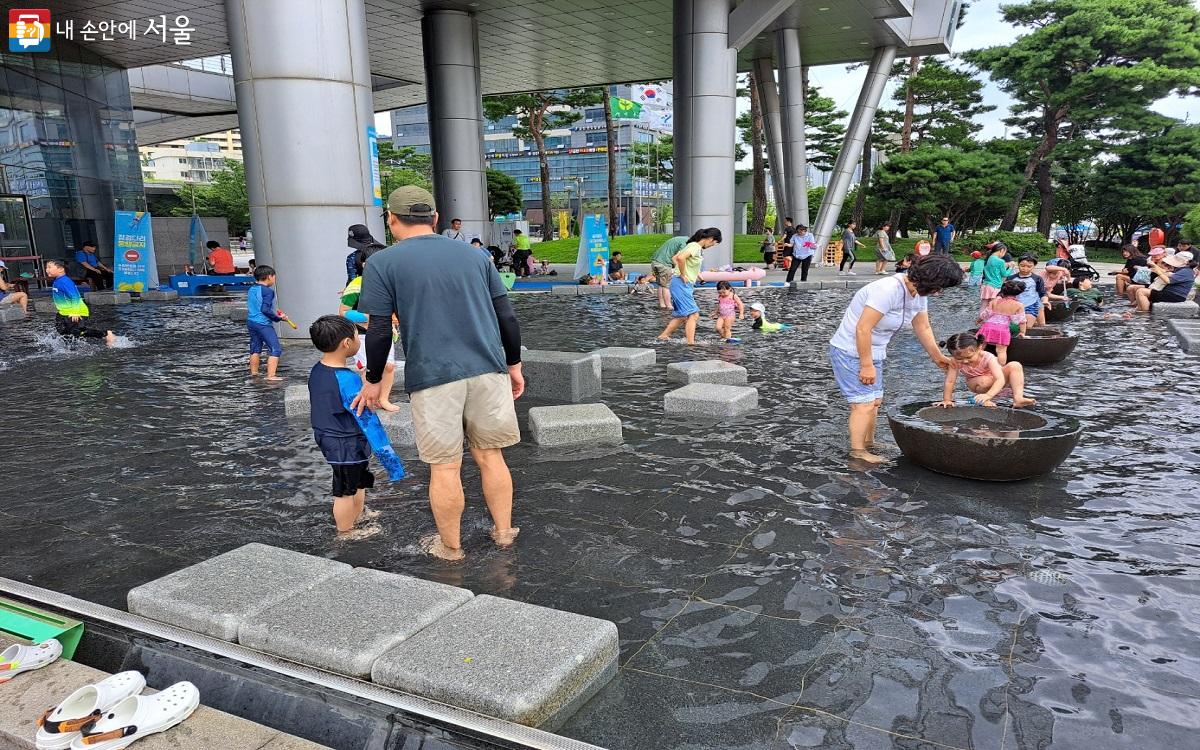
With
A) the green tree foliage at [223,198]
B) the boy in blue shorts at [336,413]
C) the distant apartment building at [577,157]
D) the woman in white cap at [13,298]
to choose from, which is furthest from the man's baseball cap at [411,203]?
the distant apartment building at [577,157]

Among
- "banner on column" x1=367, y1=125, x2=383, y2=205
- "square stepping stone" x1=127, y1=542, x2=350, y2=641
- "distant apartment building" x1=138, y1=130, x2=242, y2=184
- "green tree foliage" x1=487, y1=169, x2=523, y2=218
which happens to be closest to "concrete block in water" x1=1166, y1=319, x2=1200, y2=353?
"square stepping stone" x1=127, y1=542, x2=350, y2=641

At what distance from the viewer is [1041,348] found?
9883 millimetres

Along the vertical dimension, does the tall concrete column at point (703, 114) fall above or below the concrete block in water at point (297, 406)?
above

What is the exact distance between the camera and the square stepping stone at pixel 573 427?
673 centimetres

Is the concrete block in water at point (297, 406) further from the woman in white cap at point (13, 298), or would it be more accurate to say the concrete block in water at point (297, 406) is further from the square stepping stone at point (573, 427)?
the woman in white cap at point (13, 298)

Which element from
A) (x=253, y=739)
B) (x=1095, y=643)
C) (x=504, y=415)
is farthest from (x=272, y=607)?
(x=1095, y=643)

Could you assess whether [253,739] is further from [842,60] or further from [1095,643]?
[842,60]

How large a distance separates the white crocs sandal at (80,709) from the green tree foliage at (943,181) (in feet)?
142

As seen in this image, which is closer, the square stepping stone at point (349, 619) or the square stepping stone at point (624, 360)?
the square stepping stone at point (349, 619)

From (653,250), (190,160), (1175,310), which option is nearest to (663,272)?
(1175,310)

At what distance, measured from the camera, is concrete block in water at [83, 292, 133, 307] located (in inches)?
829

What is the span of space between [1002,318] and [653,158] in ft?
276

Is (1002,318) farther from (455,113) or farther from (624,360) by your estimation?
(455,113)

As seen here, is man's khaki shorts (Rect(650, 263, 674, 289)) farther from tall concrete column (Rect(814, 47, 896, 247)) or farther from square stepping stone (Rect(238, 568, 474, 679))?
tall concrete column (Rect(814, 47, 896, 247))
